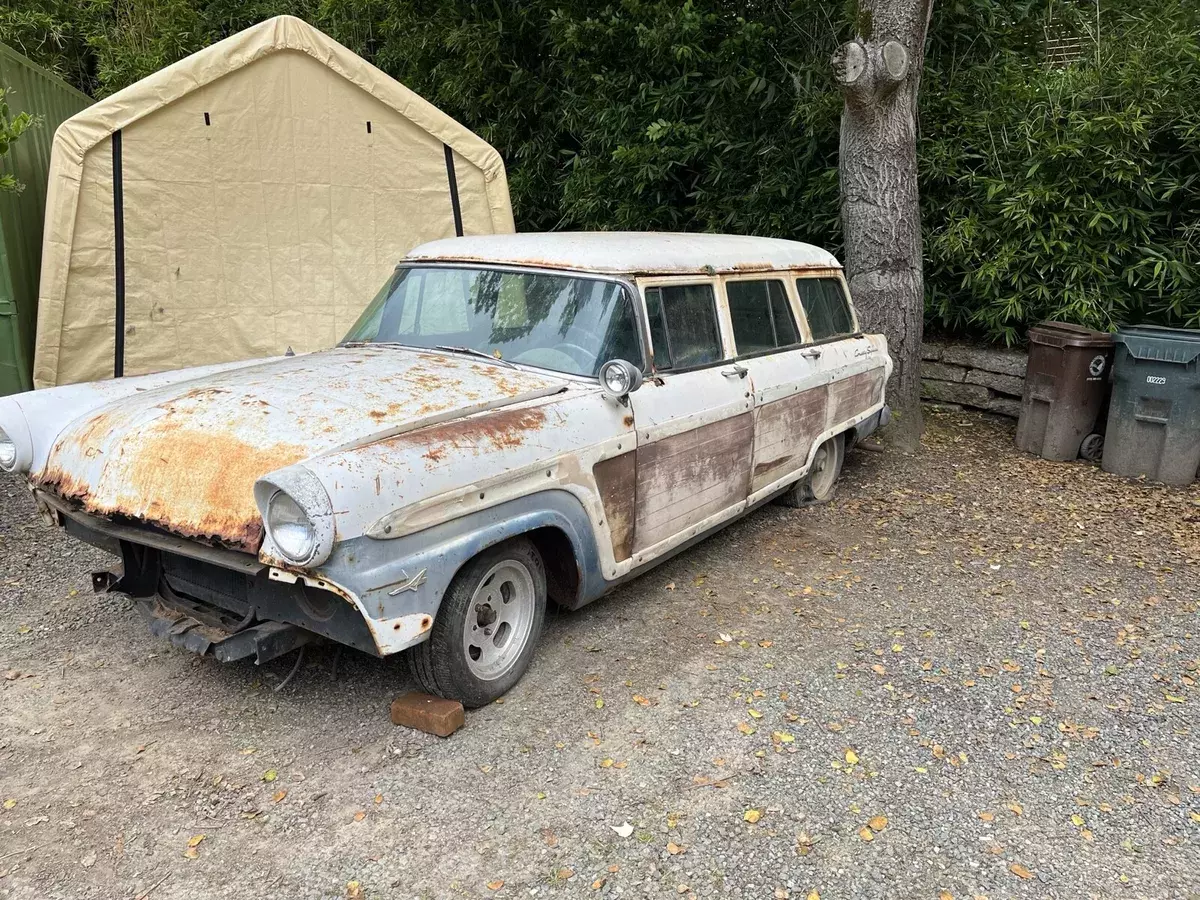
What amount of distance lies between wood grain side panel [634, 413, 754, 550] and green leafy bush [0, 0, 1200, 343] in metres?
4.22

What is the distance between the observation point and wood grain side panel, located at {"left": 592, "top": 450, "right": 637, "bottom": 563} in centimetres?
367

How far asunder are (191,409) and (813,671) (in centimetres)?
276

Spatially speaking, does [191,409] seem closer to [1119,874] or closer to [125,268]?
[1119,874]

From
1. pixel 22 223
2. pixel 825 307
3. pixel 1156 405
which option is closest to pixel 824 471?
pixel 825 307

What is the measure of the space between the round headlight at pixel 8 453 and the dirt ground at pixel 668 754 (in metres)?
0.84

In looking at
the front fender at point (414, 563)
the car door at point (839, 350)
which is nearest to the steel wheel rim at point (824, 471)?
the car door at point (839, 350)

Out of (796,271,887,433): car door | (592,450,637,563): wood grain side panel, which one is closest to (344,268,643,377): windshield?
(592,450,637,563): wood grain side panel

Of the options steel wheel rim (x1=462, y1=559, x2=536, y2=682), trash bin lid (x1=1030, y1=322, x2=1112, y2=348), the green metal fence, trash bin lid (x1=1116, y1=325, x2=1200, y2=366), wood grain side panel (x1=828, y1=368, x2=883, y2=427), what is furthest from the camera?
trash bin lid (x1=1030, y1=322, x2=1112, y2=348)

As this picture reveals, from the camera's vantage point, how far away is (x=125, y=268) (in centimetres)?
653

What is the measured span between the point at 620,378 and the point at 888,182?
4.33 metres

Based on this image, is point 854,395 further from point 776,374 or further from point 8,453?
point 8,453

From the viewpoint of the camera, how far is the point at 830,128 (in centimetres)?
823

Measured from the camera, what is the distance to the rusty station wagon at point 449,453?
2842 mm

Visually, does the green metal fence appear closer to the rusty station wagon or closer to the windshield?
the rusty station wagon
